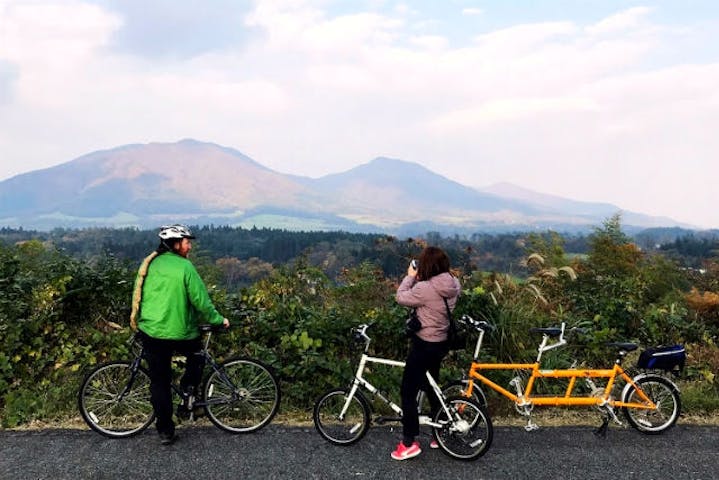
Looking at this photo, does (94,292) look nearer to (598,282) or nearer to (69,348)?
(69,348)

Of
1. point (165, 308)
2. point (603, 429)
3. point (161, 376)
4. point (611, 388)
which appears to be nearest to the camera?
point (165, 308)

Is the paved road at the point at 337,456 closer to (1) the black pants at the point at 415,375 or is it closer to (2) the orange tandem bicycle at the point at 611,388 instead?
(2) the orange tandem bicycle at the point at 611,388

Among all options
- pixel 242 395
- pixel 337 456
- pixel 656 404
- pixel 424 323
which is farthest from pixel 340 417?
pixel 656 404

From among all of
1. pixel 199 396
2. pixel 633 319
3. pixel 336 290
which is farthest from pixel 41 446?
pixel 633 319

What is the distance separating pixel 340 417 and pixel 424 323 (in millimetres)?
1394

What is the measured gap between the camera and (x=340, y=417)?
5375 millimetres

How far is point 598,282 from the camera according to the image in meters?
8.98

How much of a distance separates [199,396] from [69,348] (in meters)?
2.25

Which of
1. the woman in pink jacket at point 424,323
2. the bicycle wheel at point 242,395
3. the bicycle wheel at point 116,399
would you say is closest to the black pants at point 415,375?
the woman in pink jacket at point 424,323

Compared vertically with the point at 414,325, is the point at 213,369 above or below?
below

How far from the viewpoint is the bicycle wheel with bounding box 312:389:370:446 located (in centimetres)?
531

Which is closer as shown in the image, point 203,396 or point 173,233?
point 173,233

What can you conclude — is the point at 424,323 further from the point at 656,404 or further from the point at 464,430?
the point at 656,404

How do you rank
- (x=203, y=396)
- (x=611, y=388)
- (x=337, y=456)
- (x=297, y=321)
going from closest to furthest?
1. (x=337, y=456)
2. (x=611, y=388)
3. (x=203, y=396)
4. (x=297, y=321)
